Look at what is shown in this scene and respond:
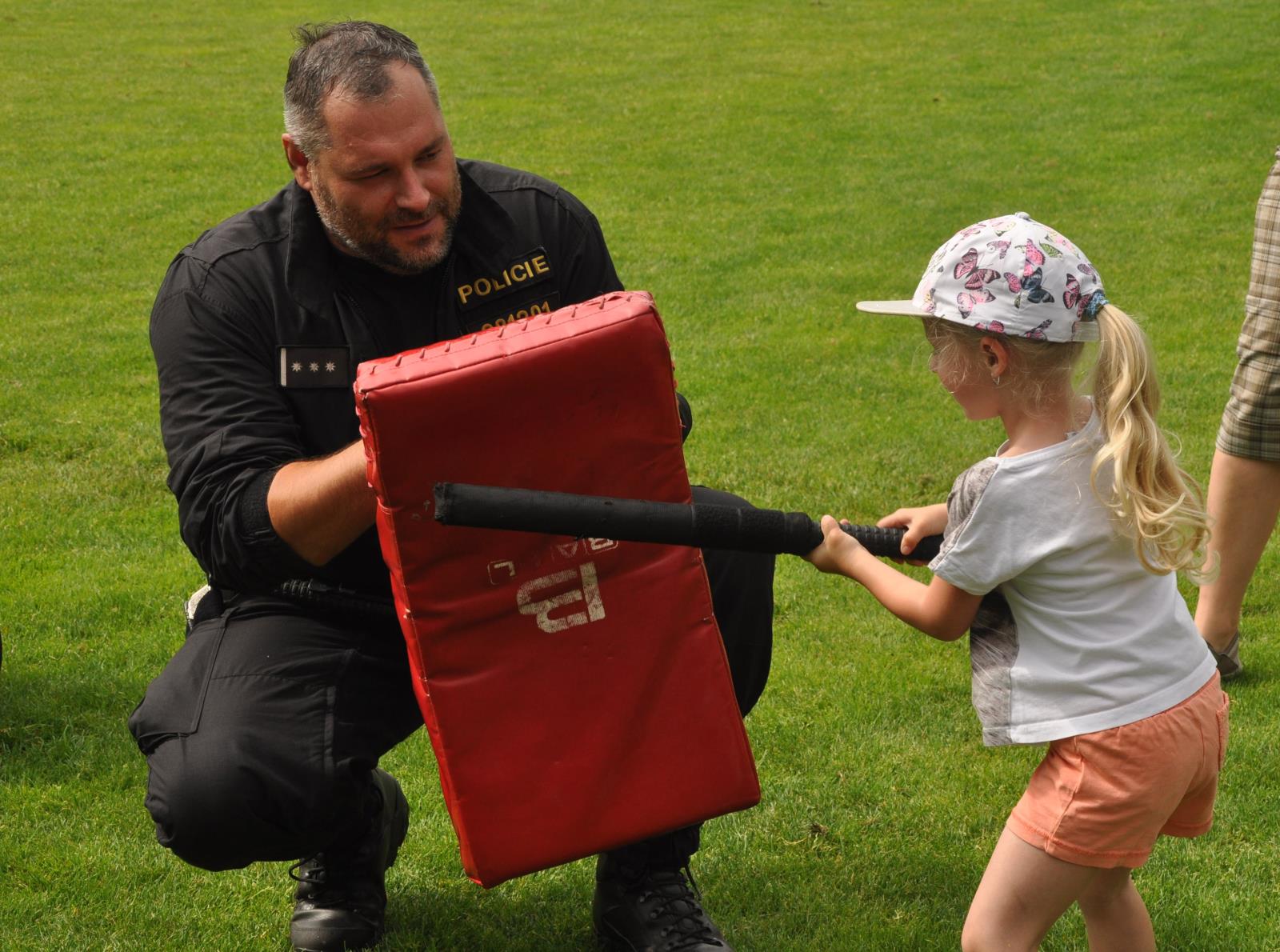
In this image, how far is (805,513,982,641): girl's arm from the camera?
2.59 meters

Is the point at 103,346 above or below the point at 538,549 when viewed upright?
below

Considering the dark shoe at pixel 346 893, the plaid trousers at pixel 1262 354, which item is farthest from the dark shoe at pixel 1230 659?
the dark shoe at pixel 346 893

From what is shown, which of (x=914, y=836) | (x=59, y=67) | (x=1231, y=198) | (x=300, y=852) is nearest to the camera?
(x=300, y=852)

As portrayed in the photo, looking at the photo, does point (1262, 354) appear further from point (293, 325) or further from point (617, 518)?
point (293, 325)

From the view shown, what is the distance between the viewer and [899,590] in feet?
8.61

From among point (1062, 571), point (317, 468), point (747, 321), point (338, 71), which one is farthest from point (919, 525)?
point (747, 321)

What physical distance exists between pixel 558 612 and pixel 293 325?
1.00 metres

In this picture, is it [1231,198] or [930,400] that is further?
[1231,198]

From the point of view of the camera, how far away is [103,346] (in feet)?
27.0

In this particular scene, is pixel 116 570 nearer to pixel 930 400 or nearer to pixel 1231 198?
pixel 930 400

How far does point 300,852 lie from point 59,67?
632 inches

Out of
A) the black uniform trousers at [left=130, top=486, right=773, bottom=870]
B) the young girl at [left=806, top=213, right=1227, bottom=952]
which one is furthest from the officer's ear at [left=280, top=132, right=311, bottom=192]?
the young girl at [left=806, top=213, right=1227, bottom=952]

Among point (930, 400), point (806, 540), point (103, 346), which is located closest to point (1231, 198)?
point (930, 400)

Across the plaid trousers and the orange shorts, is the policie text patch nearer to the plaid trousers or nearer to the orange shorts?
the orange shorts
